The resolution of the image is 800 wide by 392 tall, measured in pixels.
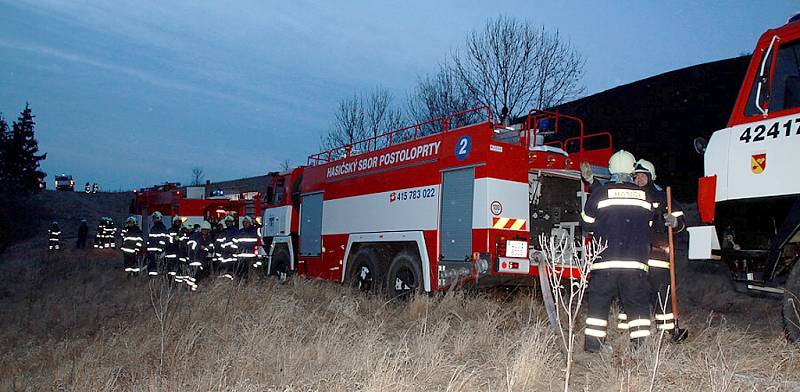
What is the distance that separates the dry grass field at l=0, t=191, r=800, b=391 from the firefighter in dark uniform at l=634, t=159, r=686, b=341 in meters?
0.40

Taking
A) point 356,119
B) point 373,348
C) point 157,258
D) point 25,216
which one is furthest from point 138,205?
point 373,348

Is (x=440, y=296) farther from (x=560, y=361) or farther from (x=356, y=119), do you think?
(x=356, y=119)

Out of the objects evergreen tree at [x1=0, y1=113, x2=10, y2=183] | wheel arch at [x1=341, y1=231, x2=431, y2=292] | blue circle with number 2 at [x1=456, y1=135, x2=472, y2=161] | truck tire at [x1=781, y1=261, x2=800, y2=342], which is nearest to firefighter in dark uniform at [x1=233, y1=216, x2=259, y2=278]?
wheel arch at [x1=341, y1=231, x2=431, y2=292]

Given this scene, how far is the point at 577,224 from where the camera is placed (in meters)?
8.12

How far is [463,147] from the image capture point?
812cm

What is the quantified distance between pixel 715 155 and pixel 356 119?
2429 cm

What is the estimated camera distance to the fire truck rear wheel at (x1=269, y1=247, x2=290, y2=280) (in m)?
12.3

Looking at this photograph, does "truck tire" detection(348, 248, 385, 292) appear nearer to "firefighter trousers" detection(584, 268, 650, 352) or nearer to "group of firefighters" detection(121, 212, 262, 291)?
"group of firefighters" detection(121, 212, 262, 291)

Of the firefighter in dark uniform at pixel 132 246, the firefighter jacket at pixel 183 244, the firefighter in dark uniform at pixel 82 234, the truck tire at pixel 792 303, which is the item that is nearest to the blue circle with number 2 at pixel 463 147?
the truck tire at pixel 792 303

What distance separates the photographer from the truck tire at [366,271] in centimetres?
928

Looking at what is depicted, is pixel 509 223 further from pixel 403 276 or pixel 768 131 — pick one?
pixel 768 131

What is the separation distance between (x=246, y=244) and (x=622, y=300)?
8970 mm

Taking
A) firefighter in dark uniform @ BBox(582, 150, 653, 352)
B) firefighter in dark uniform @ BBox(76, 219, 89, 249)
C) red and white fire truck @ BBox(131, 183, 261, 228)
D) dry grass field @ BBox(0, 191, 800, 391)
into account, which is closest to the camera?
dry grass field @ BBox(0, 191, 800, 391)

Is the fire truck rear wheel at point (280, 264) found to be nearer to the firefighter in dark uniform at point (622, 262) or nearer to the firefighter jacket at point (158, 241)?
the firefighter jacket at point (158, 241)
